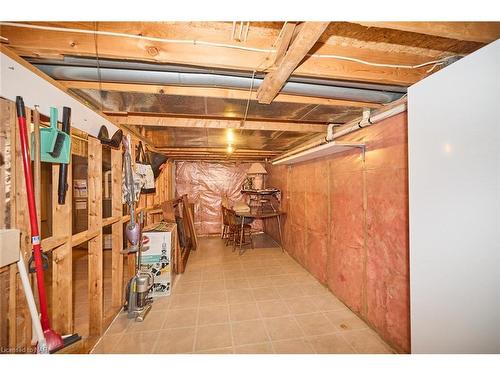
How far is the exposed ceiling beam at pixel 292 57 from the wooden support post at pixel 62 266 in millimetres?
1650

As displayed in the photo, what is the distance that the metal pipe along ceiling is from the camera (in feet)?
4.42

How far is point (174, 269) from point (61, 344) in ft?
7.70

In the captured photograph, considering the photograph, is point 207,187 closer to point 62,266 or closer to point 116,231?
point 116,231

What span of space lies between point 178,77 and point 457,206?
1.77 meters

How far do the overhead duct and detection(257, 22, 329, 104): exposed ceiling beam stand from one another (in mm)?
108

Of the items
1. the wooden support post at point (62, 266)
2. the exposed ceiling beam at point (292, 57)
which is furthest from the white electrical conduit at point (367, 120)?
the wooden support post at point (62, 266)

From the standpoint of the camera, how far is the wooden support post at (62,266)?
1531 mm

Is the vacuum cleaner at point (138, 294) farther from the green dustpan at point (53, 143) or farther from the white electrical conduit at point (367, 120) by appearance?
the white electrical conduit at point (367, 120)

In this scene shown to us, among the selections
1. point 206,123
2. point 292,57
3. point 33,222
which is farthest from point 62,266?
point 292,57

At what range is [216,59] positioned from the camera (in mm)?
1229

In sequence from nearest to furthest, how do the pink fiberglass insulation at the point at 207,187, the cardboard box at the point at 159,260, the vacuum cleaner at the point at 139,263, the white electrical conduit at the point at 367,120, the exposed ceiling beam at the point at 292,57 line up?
the exposed ceiling beam at the point at 292,57 < the white electrical conduit at the point at 367,120 < the vacuum cleaner at the point at 139,263 < the cardboard box at the point at 159,260 < the pink fiberglass insulation at the point at 207,187

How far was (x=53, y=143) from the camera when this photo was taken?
134cm
